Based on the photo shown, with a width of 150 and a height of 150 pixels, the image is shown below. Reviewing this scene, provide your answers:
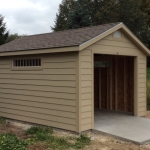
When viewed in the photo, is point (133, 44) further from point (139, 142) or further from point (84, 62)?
point (139, 142)

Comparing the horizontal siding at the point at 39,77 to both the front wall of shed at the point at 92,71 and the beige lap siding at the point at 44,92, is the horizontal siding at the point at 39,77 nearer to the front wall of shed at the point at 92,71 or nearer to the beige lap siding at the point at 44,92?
the beige lap siding at the point at 44,92

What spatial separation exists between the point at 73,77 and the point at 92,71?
0.59 m

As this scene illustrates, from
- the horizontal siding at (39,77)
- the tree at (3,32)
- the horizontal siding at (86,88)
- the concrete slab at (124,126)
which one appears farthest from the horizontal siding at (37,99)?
the tree at (3,32)

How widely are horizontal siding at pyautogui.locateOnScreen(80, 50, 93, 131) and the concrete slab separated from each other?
398 mm

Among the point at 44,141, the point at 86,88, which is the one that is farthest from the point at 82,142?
the point at 86,88

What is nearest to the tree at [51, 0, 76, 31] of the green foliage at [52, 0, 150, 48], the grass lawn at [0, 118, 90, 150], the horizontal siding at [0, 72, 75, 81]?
the green foliage at [52, 0, 150, 48]

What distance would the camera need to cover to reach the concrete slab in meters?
6.62

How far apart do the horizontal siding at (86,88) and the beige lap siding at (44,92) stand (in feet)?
0.70

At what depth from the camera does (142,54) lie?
Answer: 933 cm

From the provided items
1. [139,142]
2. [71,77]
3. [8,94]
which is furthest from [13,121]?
[139,142]

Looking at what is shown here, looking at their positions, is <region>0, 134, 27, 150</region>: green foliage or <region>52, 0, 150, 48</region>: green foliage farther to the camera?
<region>52, 0, 150, 48</region>: green foliage

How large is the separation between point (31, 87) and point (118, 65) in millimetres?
3494

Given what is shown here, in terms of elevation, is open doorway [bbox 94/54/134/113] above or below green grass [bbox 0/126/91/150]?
above

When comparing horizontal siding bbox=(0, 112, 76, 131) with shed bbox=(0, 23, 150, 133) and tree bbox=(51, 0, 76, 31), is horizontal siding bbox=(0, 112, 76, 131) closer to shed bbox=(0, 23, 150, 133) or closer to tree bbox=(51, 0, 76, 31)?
shed bbox=(0, 23, 150, 133)
